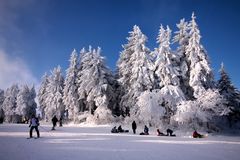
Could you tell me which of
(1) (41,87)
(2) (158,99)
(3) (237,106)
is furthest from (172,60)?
(1) (41,87)

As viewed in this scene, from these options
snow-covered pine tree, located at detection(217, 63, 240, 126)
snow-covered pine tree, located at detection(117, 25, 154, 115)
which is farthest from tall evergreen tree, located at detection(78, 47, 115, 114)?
snow-covered pine tree, located at detection(217, 63, 240, 126)

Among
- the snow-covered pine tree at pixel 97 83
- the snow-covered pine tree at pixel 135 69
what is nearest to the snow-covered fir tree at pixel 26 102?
the snow-covered pine tree at pixel 97 83

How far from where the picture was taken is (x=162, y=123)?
3597 cm

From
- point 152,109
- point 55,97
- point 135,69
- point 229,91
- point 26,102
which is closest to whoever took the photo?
point 152,109

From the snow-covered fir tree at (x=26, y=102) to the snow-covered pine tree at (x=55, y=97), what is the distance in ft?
46.0

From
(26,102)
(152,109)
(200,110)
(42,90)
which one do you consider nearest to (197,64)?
(200,110)

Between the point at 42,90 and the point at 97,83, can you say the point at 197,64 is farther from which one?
the point at 42,90

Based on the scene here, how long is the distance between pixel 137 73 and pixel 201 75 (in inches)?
433

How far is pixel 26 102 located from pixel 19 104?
2.32 m

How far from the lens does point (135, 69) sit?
135 feet

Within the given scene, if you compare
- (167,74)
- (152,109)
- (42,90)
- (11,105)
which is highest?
(42,90)

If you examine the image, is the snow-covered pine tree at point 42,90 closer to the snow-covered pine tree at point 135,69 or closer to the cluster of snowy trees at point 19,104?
the cluster of snowy trees at point 19,104

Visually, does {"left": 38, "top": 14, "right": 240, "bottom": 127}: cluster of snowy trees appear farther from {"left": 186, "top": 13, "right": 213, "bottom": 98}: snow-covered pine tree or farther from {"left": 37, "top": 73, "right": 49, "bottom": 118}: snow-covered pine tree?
{"left": 37, "top": 73, "right": 49, "bottom": 118}: snow-covered pine tree

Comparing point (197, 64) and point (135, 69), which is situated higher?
point (197, 64)
